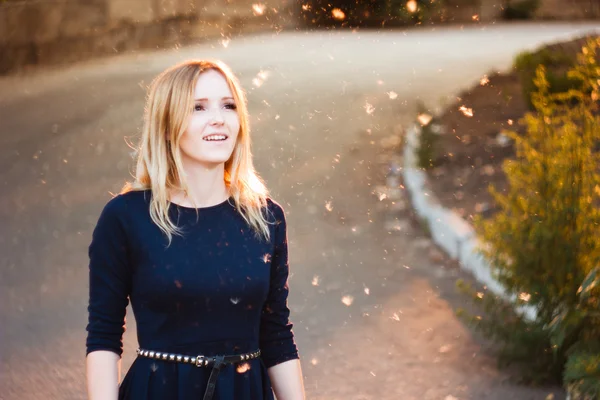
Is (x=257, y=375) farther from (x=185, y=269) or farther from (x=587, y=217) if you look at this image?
(x=587, y=217)

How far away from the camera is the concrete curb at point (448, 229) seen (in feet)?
25.3

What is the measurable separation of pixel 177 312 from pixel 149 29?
60.8 feet

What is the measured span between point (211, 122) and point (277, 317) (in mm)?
575

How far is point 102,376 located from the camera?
2.83m

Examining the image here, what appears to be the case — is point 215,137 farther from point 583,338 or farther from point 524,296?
point 524,296

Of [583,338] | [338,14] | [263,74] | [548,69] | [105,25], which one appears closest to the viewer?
[583,338]

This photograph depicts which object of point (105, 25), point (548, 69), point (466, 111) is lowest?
point (466, 111)

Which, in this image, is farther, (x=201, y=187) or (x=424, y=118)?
(x=424, y=118)

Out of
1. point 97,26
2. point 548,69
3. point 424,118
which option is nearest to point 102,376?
point 424,118

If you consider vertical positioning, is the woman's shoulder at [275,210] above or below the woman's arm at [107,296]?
above

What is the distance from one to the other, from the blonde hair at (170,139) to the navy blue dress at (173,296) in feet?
0.11

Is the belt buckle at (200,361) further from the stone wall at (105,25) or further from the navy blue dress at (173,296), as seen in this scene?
the stone wall at (105,25)

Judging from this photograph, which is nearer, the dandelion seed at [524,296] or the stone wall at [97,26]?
the dandelion seed at [524,296]

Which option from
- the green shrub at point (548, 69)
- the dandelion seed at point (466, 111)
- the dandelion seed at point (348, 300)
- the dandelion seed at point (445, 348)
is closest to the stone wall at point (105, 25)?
the dandelion seed at point (466, 111)
